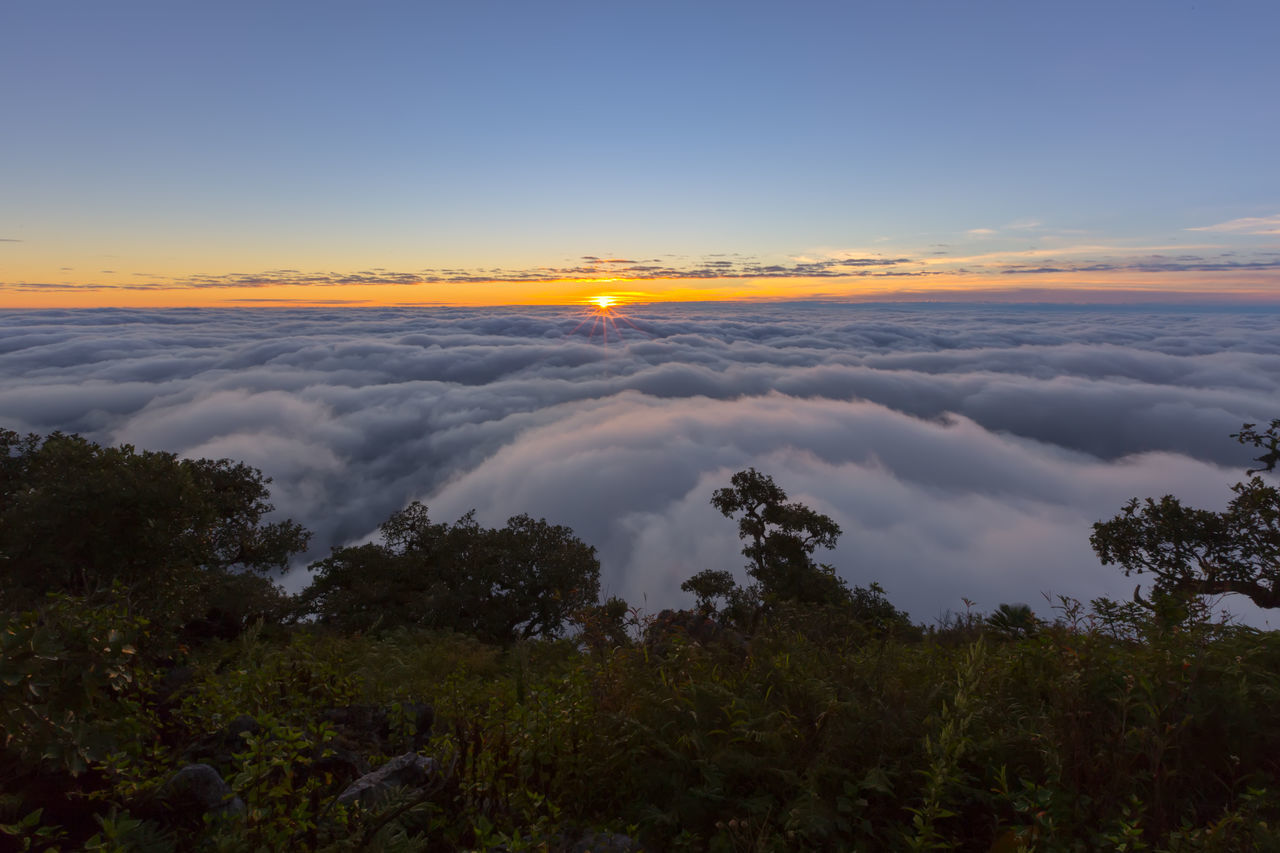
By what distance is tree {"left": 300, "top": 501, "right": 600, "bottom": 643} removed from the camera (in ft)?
66.6

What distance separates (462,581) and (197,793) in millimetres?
18877

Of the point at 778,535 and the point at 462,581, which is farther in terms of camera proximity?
the point at 778,535

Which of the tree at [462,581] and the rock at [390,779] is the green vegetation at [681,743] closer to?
the rock at [390,779]

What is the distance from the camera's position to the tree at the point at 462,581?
20297 mm

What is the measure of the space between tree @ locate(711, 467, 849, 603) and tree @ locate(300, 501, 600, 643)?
604cm

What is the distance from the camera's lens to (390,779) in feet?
13.0

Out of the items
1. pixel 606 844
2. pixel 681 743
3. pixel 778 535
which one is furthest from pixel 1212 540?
pixel 606 844

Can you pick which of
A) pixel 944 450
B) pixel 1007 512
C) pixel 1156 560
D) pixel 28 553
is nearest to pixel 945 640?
pixel 1156 560

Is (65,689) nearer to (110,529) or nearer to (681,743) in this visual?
(681,743)

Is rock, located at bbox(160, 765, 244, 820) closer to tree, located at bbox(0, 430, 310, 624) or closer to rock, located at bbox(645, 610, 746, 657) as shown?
rock, located at bbox(645, 610, 746, 657)

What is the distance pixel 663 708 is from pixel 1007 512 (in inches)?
6631

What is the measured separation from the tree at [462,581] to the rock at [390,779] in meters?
16.0

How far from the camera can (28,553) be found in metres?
10.2

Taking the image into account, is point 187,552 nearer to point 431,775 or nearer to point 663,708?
point 431,775
